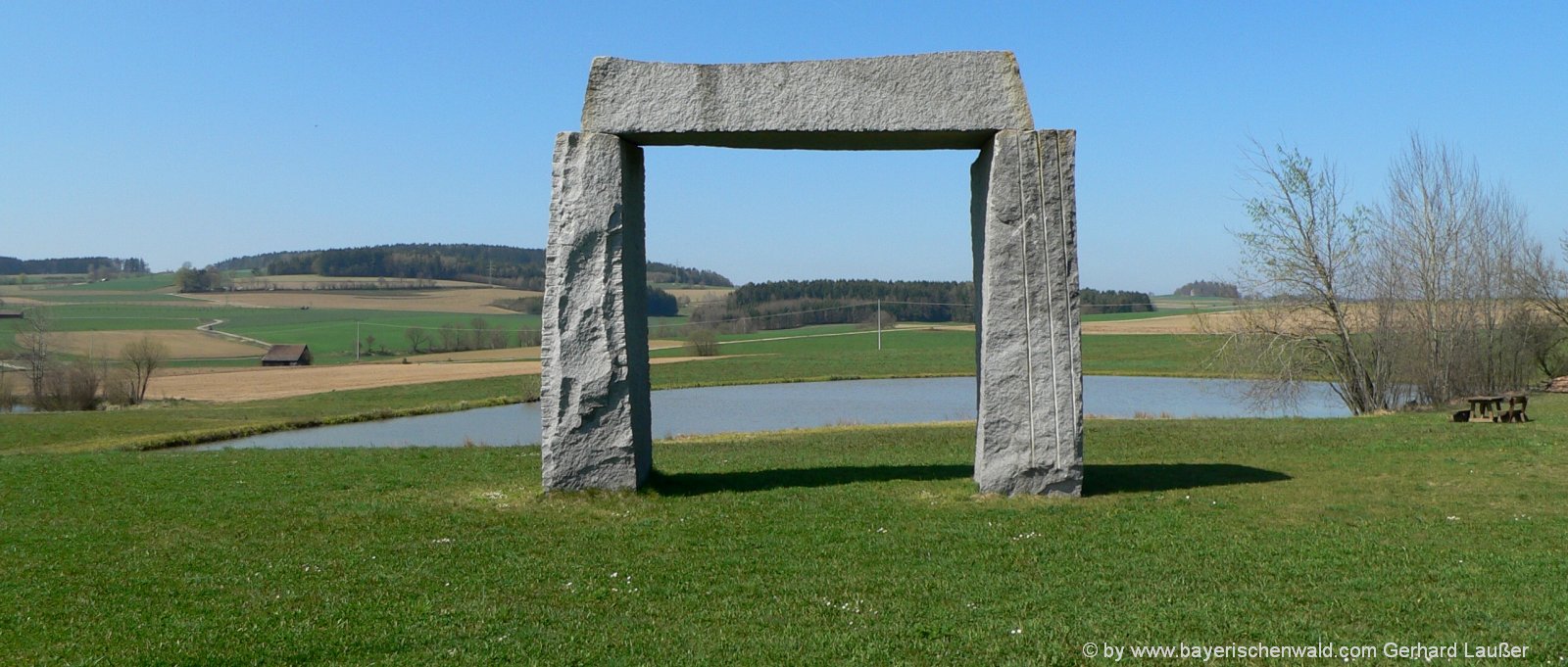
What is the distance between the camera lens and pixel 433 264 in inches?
4530

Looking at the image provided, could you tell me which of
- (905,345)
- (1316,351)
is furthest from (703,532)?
(905,345)

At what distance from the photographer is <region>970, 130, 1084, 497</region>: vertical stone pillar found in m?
11.8

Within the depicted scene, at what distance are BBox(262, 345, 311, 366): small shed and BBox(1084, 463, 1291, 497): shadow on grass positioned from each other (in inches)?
2356

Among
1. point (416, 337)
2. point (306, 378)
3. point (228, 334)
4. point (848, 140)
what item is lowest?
point (306, 378)

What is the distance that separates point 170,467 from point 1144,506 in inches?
507

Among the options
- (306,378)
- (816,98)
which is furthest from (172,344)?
(816,98)

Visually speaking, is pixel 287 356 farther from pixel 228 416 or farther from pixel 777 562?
pixel 777 562

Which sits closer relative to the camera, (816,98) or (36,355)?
(816,98)

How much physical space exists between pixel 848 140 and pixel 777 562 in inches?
198

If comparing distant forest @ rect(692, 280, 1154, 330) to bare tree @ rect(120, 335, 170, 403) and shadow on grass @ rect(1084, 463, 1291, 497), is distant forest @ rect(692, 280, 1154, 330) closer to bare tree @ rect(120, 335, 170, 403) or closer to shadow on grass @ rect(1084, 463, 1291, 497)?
bare tree @ rect(120, 335, 170, 403)

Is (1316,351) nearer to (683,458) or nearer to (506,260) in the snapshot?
(683,458)

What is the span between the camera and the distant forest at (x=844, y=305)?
3745 inches

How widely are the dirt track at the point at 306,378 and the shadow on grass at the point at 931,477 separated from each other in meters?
36.5

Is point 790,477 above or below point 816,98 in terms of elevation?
below
